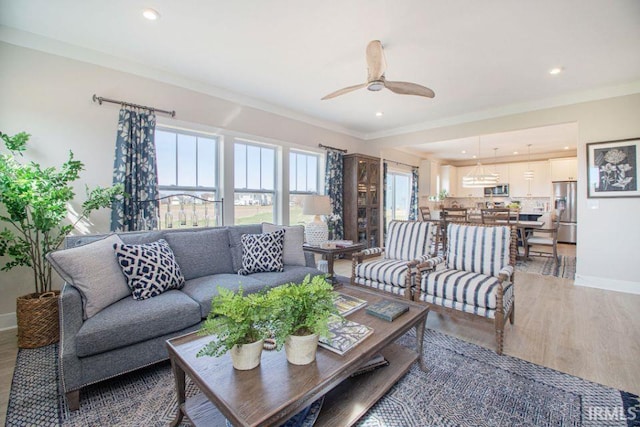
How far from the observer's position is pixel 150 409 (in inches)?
65.2

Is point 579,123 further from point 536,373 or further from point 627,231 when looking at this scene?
point 536,373

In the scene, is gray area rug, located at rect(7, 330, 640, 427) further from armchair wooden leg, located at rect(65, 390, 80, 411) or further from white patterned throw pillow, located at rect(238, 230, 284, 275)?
white patterned throw pillow, located at rect(238, 230, 284, 275)

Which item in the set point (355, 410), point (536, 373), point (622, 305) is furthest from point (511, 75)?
point (355, 410)

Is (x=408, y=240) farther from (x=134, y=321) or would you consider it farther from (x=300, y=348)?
(x=134, y=321)

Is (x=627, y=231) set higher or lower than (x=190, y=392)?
higher

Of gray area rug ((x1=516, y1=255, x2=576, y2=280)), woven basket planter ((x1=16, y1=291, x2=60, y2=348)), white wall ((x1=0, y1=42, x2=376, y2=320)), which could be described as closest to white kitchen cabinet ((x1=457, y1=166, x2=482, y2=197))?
gray area rug ((x1=516, y1=255, x2=576, y2=280))

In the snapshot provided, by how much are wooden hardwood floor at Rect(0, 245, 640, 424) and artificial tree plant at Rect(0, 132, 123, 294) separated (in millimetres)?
741

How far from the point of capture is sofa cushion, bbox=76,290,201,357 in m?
1.71

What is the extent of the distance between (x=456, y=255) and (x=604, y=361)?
50.5 inches

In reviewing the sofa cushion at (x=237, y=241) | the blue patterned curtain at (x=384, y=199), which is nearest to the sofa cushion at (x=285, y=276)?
the sofa cushion at (x=237, y=241)

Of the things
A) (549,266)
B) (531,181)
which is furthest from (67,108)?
(531,181)

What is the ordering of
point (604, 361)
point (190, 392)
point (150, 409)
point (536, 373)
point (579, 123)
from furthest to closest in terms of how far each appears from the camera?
point (579, 123)
point (604, 361)
point (536, 373)
point (190, 392)
point (150, 409)

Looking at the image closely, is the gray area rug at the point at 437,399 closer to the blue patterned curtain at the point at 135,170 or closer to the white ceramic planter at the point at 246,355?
the white ceramic planter at the point at 246,355

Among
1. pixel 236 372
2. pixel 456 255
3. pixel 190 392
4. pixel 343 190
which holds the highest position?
pixel 343 190
